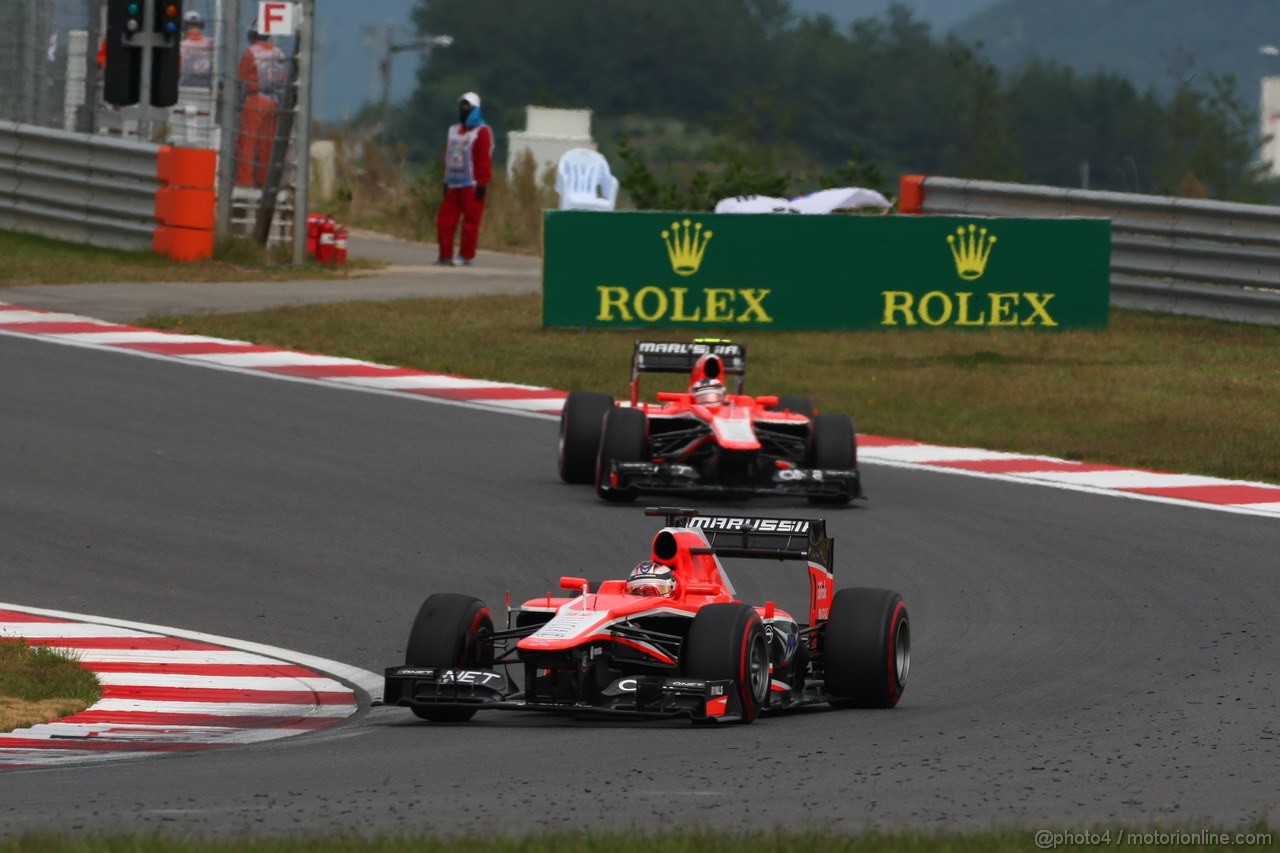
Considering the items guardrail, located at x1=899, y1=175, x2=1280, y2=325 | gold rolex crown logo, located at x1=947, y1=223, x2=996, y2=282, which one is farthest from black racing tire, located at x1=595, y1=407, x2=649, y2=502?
guardrail, located at x1=899, y1=175, x2=1280, y2=325

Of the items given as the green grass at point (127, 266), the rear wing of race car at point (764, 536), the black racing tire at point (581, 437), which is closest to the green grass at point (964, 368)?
the green grass at point (127, 266)

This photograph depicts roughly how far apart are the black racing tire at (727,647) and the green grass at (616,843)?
2096 millimetres

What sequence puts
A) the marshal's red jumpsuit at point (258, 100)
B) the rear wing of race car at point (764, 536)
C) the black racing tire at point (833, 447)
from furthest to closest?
the marshal's red jumpsuit at point (258, 100) < the black racing tire at point (833, 447) < the rear wing of race car at point (764, 536)

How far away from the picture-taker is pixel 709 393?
45.6ft

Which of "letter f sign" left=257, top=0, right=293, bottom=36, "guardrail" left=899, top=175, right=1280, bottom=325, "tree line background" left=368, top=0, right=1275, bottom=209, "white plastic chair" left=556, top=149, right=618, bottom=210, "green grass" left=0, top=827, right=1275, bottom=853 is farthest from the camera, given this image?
"tree line background" left=368, top=0, right=1275, bottom=209

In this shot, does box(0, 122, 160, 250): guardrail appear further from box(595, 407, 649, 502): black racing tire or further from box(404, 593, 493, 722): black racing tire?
box(404, 593, 493, 722): black racing tire

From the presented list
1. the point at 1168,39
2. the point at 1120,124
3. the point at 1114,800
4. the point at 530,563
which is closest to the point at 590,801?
the point at 1114,800

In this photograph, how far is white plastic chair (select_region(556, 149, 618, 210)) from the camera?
28156 millimetres

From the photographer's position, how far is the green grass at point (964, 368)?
16.8 metres

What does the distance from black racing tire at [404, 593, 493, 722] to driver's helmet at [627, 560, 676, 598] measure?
0.56m

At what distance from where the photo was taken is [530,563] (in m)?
11.7

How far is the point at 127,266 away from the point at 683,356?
10917mm

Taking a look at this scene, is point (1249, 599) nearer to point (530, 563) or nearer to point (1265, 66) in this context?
point (530, 563)

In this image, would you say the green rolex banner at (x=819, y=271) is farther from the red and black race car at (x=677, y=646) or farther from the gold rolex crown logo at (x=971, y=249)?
the red and black race car at (x=677, y=646)
